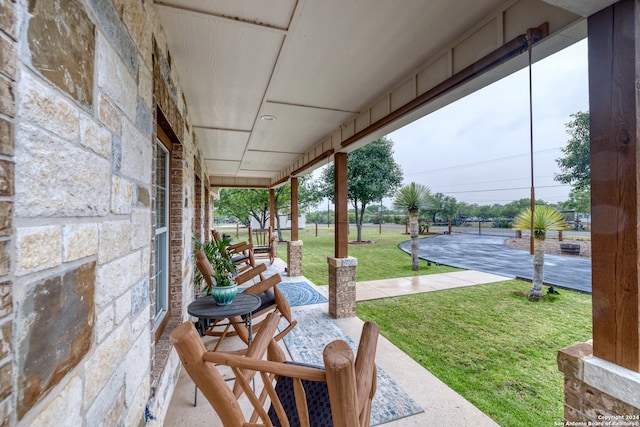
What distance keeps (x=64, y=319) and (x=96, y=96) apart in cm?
67

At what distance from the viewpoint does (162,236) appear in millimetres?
2375

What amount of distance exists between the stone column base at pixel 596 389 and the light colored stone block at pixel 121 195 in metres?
2.04

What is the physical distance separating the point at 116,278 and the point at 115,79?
737 mm

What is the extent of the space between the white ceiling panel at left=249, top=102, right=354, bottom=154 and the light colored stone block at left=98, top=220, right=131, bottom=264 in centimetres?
225

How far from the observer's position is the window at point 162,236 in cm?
227

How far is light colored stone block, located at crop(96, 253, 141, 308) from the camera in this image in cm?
92

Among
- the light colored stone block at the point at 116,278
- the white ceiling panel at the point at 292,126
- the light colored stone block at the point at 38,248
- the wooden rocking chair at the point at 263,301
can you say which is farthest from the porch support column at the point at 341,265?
the light colored stone block at the point at 38,248

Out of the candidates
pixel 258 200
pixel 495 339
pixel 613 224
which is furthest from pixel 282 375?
pixel 258 200

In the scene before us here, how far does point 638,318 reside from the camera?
1.10 metres

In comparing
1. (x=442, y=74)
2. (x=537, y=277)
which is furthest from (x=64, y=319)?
(x=537, y=277)

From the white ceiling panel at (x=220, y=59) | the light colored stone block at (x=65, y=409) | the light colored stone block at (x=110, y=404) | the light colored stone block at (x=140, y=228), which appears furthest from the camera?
the white ceiling panel at (x=220, y=59)

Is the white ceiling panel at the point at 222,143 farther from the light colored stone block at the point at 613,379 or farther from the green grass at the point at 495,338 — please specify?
the light colored stone block at the point at 613,379

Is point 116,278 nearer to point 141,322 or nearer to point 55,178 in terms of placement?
point 141,322

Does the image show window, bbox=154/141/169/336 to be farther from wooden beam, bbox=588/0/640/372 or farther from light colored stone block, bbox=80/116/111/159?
wooden beam, bbox=588/0/640/372
